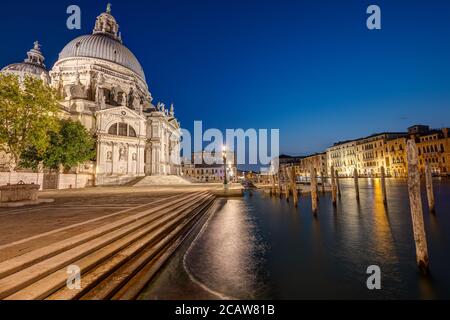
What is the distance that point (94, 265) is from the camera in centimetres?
393

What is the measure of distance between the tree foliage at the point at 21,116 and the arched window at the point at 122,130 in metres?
25.6

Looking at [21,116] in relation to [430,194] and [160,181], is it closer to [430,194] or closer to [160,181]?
[160,181]

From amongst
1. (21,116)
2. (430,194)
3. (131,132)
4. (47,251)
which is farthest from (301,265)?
(131,132)

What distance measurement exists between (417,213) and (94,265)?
7122 mm

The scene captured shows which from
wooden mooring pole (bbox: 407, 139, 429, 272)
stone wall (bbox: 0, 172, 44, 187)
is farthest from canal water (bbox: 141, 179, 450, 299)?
stone wall (bbox: 0, 172, 44, 187)

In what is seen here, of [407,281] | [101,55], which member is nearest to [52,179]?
[101,55]

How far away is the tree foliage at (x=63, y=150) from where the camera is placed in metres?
24.4

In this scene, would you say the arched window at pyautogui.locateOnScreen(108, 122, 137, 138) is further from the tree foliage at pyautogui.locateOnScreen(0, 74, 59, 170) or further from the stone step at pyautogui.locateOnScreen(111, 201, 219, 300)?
the stone step at pyautogui.locateOnScreen(111, 201, 219, 300)

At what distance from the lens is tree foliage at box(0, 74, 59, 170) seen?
Result: 13.1 meters

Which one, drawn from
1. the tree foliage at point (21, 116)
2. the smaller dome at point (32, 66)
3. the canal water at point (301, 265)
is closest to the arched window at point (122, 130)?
the smaller dome at point (32, 66)

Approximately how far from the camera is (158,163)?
4306 centimetres

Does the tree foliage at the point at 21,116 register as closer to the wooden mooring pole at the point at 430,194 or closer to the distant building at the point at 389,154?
the wooden mooring pole at the point at 430,194

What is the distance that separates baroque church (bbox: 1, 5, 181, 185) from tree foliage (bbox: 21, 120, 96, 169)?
28.7ft
